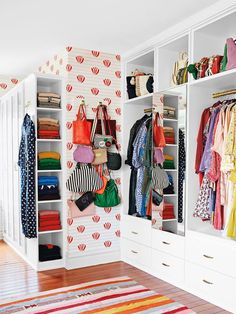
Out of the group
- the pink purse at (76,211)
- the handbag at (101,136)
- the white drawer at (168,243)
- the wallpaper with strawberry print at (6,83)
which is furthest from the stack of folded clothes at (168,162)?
the wallpaper with strawberry print at (6,83)

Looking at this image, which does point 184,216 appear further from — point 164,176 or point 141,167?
point 141,167

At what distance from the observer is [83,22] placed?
10.6 ft

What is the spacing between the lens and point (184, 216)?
3.28 metres

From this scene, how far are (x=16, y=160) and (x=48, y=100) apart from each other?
115cm

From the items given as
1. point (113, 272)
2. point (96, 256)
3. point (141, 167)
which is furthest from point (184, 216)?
point (96, 256)

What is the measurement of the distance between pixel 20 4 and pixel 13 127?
212 centimetres

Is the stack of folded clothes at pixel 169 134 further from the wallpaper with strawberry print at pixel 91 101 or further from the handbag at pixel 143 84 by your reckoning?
the wallpaper with strawberry print at pixel 91 101

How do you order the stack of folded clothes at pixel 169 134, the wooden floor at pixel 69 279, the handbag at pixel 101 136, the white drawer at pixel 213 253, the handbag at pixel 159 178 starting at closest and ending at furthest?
the white drawer at pixel 213 253, the wooden floor at pixel 69 279, the stack of folded clothes at pixel 169 134, the handbag at pixel 159 178, the handbag at pixel 101 136

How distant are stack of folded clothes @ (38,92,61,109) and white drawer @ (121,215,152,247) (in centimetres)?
161

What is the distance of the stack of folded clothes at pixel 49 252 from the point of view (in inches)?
151

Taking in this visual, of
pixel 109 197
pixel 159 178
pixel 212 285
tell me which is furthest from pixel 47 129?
pixel 212 285

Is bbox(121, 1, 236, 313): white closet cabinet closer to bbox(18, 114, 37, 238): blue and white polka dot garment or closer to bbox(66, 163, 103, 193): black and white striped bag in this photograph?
bbox(66, 163, 103, 193): black and white striped bag

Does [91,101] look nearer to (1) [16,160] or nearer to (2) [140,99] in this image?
(2) [140,99]

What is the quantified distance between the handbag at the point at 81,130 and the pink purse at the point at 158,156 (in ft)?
2.58
